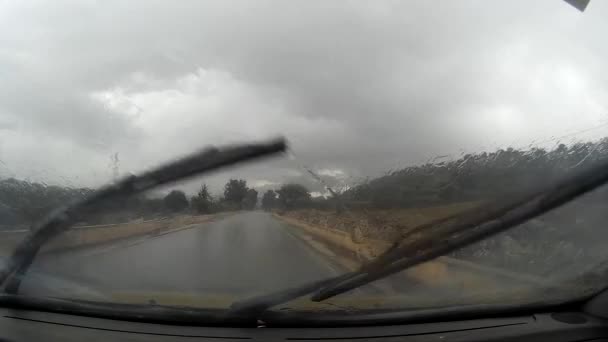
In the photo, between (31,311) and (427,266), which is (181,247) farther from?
(427,266)

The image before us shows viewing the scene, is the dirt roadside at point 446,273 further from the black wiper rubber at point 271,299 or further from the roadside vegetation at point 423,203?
the black wiper rubber at point 271,299

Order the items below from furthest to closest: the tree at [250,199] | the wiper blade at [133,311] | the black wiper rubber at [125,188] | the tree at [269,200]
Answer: the tree at [269,200], the tree at [250,199], the black wiper rubber at [125,188], the wiper blade at [133,311]

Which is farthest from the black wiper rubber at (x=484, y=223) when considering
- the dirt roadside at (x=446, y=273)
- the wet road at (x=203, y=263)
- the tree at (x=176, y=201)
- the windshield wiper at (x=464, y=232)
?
the tree at (x=176, y=201)

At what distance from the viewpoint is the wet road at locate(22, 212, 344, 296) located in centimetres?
395

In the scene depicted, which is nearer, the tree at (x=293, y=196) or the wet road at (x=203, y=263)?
the tree at (x=293, y=196)

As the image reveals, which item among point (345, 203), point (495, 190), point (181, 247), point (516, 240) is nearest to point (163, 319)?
point (345, 203)

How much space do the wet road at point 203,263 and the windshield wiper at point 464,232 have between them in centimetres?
32

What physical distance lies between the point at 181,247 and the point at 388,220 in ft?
10.8

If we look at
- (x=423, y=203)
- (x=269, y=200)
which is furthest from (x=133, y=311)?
(x=423, y=203)

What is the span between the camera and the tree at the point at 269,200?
3.85 m

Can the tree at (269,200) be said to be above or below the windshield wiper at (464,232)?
above

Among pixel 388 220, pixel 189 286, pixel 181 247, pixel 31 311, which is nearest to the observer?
pixel 31 311

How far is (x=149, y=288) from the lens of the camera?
13.1ft

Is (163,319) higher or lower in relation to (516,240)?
lower
